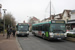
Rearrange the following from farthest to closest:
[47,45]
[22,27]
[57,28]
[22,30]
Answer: [22,27]
[22,30]
[57,28]
[47,45]

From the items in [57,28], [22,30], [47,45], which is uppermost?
[57,28]

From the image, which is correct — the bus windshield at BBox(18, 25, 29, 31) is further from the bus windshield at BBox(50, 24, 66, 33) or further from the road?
the bus windshield at BBox(50, 24, 66, 33)

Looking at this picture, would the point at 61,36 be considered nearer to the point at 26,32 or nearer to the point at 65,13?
the point at 26,32

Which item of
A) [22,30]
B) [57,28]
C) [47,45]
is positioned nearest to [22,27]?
[22,30]

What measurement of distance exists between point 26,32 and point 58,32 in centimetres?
1005

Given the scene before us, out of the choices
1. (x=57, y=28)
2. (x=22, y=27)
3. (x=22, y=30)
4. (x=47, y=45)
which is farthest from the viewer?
(x=22, y=27)

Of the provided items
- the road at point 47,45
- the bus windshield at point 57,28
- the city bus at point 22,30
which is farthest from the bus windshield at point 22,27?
the bus windshield at point 57,28

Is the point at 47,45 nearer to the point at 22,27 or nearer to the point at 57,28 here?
the point at 57,28

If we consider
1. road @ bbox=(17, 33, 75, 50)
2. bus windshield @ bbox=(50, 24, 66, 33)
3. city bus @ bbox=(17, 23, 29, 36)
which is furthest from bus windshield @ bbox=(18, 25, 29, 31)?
bus windshield @ bbox=(50, 24, 66, 33)

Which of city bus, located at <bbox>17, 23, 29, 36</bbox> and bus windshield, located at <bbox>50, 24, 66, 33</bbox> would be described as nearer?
bus windshield, located at <bbox>50, 24, 66, 33</bbox>

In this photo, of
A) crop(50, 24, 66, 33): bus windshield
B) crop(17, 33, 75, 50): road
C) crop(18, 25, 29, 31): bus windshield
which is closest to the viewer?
crop(17, 33, 75, 50): road

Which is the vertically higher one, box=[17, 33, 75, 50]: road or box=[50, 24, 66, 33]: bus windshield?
box=[50, 24, 66, 33]: bus windshield

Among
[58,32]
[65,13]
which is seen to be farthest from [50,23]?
[65,13]

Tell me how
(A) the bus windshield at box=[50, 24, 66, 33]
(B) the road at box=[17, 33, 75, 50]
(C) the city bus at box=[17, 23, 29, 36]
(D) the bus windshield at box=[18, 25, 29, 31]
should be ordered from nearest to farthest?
(B) the road at box=[17, 33, 75, 50] < (A) the bus windshield at box=[50, 24, 66, 33] < (C) the city bus at box=[17, 23, 29, 36] < (D) the bus windshield at box=[18, 25, 29, 31]
